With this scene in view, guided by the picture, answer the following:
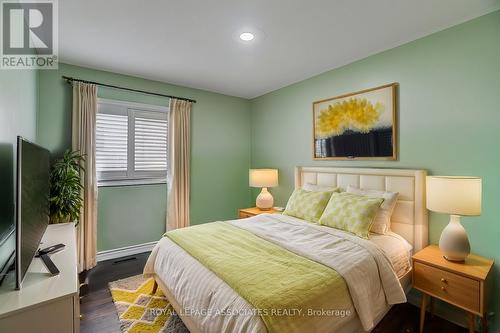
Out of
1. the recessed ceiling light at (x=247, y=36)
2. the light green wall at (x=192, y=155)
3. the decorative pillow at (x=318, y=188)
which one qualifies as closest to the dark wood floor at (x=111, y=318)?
the light green wall at (x=192, y=155)

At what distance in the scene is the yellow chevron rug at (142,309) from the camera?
6.64ft

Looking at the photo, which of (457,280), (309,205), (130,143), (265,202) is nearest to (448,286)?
(457,280)

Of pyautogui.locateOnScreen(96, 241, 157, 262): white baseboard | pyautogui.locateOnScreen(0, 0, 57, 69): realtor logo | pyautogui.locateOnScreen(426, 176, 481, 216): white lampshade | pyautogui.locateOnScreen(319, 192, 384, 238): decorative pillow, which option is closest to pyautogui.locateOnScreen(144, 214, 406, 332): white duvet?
pyautogui.locateOnScreen(319, 192, 384, 238): decorative pillow

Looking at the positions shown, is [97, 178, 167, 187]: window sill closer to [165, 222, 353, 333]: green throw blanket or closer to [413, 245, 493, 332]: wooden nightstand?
[165, 222, 353, 333]: green throw blanket

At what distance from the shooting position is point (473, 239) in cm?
211

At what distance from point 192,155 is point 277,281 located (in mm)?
2922

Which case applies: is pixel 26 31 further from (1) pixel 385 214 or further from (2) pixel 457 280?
(2) pixel 457 280

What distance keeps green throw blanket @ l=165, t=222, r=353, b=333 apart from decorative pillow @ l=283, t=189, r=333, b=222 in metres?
0.86

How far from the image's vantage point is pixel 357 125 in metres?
2.95

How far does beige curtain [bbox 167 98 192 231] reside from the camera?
3.76m

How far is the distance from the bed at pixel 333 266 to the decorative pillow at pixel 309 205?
0.11 meters

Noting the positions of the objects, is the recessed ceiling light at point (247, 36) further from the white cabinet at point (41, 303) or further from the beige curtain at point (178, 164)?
the white cabinet at point (41, 303)

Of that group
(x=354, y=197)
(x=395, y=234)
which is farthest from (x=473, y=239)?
(x=354, y=197)

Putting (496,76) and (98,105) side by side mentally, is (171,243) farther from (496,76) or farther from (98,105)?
(496,76)
